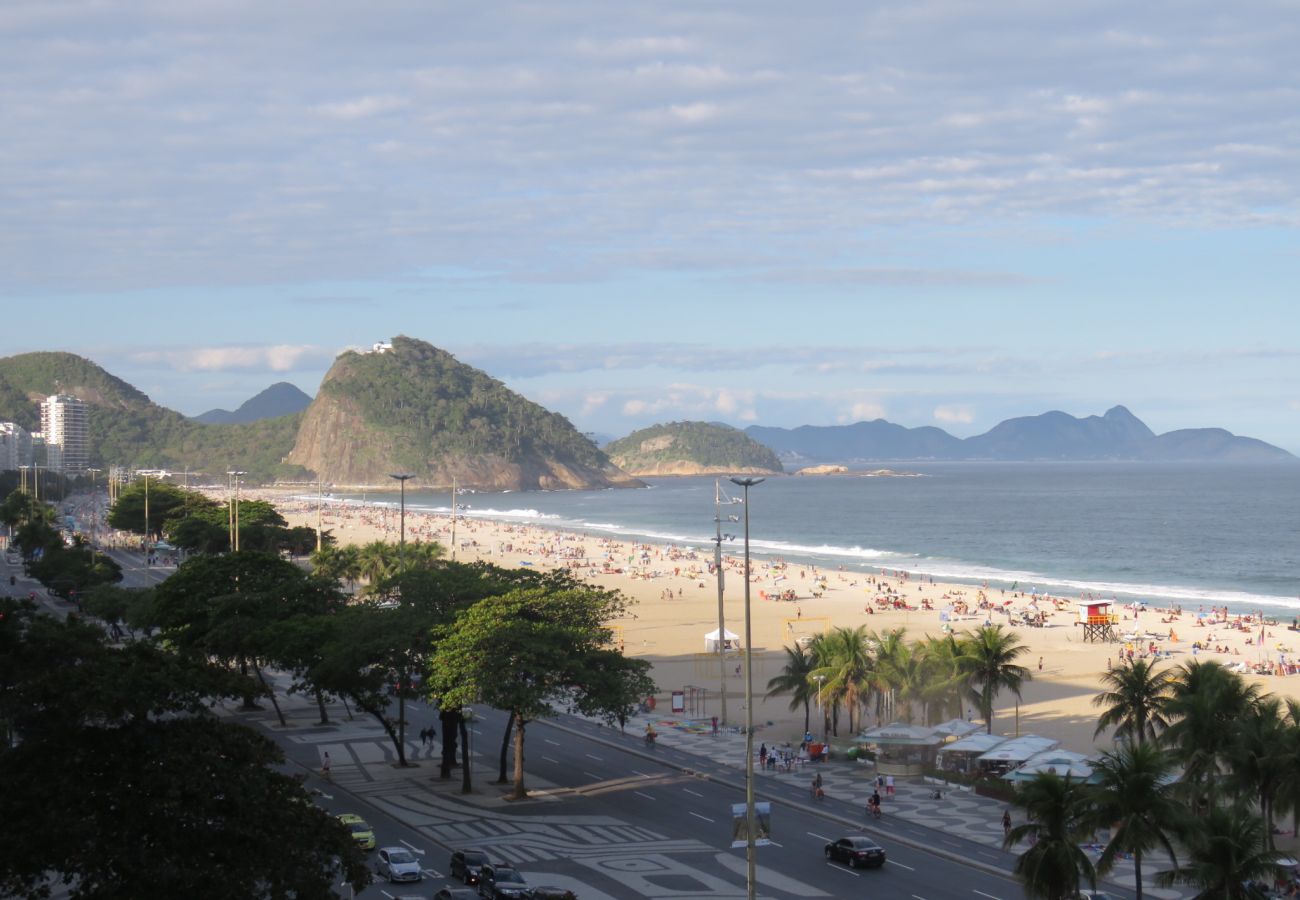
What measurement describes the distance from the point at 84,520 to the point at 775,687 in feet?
436

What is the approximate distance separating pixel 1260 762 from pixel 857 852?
8159 millimetres

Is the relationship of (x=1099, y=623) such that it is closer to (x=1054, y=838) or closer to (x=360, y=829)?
(x=360, y=829)

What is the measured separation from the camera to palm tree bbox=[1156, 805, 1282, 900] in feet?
65.4

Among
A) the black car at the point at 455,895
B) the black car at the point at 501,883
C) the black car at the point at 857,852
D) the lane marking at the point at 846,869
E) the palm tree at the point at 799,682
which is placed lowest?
the lane marking at the point at 846,869

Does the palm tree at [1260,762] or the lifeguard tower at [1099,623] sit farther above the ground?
the palm tree at [1260,762]

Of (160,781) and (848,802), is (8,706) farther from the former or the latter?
(848,802)

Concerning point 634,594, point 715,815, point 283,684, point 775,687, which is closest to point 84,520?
point 634,594

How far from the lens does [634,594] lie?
90.8m

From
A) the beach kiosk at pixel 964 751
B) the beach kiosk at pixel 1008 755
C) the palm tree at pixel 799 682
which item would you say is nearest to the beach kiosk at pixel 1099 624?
the palm tree at pixel 799 682

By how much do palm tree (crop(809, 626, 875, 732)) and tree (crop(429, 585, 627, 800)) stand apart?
30.1 ft

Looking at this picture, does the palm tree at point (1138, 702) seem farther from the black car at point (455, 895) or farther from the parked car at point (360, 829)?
the parked car at point (360, 829)

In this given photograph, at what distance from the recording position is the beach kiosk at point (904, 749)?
3778 cm

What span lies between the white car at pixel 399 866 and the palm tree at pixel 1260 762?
16225mm

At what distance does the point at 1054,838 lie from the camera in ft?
72.0
